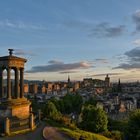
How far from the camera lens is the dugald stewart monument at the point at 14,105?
3441 cm

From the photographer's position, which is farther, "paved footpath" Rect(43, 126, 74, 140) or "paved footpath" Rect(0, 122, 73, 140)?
"paved footpath" Rect(43, 126, 74, 140)

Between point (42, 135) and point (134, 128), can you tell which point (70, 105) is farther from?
point (42, 135)

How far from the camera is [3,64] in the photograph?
39.5 metres

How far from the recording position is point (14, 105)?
3759 centimetres

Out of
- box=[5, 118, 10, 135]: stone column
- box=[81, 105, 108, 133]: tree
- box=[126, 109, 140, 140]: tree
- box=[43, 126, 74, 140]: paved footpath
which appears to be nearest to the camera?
box=[43, 126, 74, 140]: paved footpath

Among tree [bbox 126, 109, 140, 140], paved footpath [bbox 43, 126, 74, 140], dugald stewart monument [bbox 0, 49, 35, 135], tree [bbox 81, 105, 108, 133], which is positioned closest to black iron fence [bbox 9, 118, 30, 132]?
dugald stewart monument [bbox 0, 49, 35, 135]

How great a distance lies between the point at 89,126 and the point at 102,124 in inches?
78.3

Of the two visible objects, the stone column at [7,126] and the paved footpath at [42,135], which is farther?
the stone column at [7,126]

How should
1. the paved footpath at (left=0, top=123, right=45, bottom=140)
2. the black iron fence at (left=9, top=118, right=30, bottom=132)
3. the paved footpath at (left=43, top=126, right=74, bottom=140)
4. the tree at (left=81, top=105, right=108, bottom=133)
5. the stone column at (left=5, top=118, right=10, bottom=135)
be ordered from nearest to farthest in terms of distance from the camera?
the paved footpath at (left=0, top=123, right=45, bottom=140) → the paved footpath at (left=43, top=126, right=74, bottom=140) → the stone column at (left=5, top=118, right=10, bottom=135) → the black iron fence at (left=9, top=118, right=30, bottom=132) → the tree at (left=81, top=105, right=108, bottom=133)

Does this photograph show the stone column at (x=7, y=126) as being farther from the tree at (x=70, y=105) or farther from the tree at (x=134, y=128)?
the tree at (x=70, y=105)

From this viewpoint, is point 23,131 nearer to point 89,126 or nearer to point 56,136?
point 56,136

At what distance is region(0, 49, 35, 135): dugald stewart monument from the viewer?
113 feet

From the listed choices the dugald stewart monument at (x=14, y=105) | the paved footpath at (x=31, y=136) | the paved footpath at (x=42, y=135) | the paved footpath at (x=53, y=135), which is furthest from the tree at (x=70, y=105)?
the paved footpath at (x=31, y=136)

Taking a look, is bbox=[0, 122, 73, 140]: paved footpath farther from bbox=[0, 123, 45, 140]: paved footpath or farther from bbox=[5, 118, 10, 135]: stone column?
bbox=[5, 118, 10, 135]: stone column
